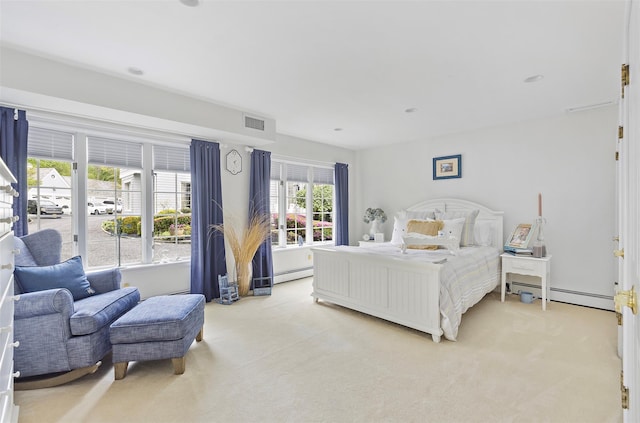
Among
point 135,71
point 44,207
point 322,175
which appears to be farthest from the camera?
point 322,175

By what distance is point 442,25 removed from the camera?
2.02 meters

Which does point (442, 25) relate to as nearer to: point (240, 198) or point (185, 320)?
point (185, 320)

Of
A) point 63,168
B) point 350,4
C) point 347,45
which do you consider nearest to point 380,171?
point 347,45

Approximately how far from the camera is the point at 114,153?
3479 mm

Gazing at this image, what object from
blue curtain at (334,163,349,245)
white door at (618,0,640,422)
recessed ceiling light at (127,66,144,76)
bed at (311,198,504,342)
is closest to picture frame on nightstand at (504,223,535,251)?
bed at (311,198,504,342)

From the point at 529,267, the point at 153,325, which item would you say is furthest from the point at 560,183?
the point at 153,325

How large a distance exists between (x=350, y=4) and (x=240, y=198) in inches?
122

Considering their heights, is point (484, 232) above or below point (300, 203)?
below

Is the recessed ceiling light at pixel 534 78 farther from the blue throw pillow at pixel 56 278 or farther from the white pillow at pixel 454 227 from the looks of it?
the blue throw pillow at pixel 56 278

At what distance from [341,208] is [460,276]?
2.99 meters

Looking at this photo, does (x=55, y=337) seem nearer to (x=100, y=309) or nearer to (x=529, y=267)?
(x=100, y=309)

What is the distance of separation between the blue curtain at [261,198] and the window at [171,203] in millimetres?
875

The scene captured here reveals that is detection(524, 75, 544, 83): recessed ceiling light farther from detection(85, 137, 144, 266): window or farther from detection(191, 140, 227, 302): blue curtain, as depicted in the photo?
detection(85, 137, 144, 266): window

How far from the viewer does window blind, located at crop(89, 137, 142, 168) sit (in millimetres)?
3342
